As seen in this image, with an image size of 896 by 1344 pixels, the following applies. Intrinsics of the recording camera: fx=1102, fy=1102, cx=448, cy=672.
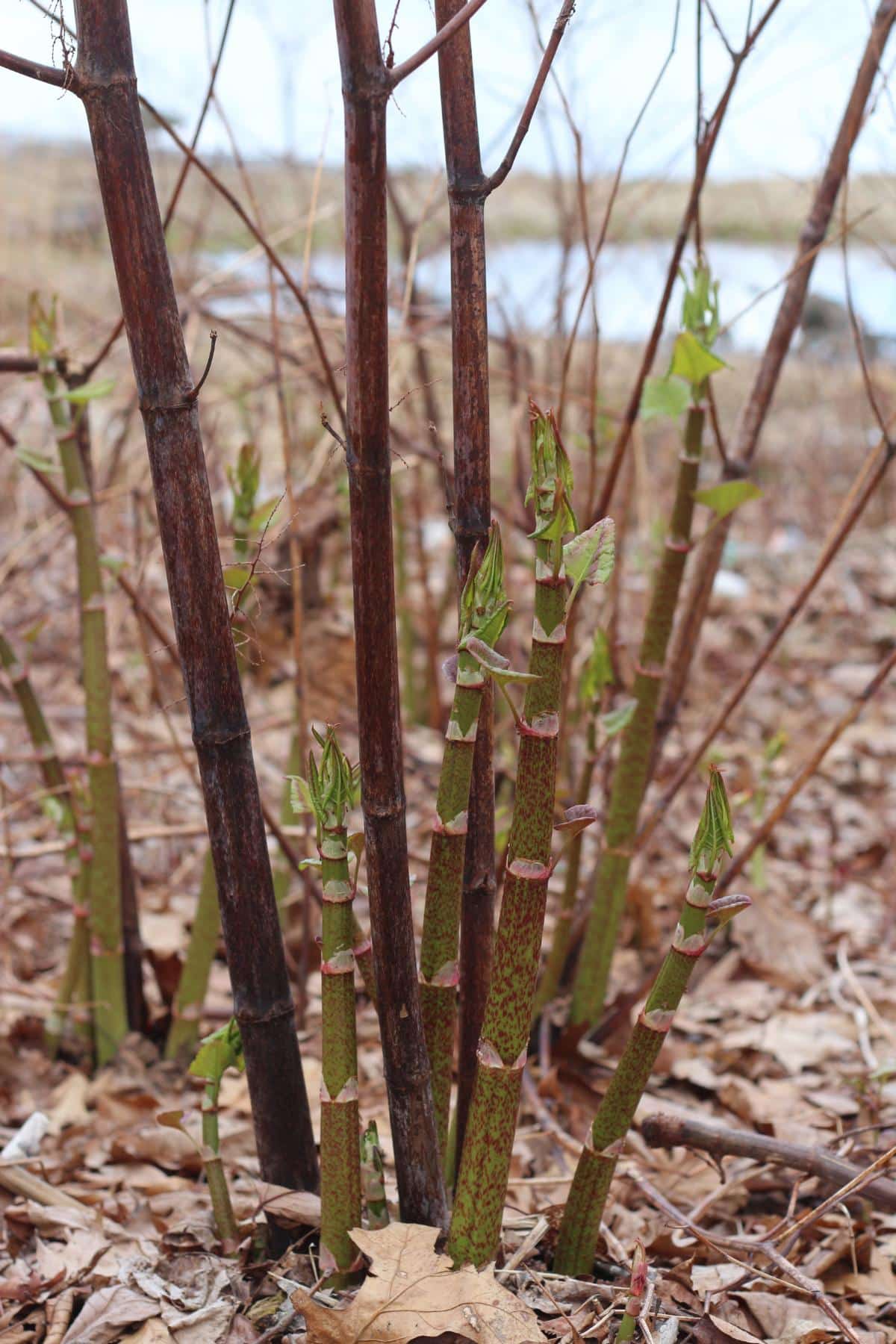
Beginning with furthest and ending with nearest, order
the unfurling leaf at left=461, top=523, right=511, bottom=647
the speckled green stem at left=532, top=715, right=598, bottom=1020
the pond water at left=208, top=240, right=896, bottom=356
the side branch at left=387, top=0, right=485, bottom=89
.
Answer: the pond water at left=208, top=240, right=896, bottom=356
the speckled green stem at left=532, top=715, right=598, bottom=1020
the unfurling leaf at left=461, top=523, right=511, bottom=647
the side branch at left=387, top=0, right=485, bottom=89

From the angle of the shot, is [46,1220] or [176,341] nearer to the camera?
[176,341]

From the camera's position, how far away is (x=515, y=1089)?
3.35 ft

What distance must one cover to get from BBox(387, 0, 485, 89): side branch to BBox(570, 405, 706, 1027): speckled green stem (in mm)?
815

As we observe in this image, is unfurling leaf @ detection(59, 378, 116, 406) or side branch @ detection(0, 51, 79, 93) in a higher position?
side branch @ detection(0, 51, 79, 93)

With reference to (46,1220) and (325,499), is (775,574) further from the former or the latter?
(46,1220)

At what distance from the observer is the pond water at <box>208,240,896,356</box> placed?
2.84 metres

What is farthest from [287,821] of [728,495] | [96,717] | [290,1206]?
[728,495]

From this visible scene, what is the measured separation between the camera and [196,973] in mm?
1806

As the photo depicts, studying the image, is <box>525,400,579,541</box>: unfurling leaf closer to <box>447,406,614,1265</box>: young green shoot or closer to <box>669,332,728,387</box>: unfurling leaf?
<box>447,406,614,1265</box>: young green shoot

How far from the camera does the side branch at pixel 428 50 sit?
2.57ft

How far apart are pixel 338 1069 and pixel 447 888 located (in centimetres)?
20

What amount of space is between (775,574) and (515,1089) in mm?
4978

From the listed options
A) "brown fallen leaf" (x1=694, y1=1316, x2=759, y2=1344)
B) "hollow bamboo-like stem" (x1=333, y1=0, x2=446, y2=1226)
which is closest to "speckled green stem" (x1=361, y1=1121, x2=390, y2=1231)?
"hollow bamboo-like stem" (x1=333, y1=0, x2=446, y2=1226)

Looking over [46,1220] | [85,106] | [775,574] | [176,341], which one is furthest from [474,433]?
[775,574]
